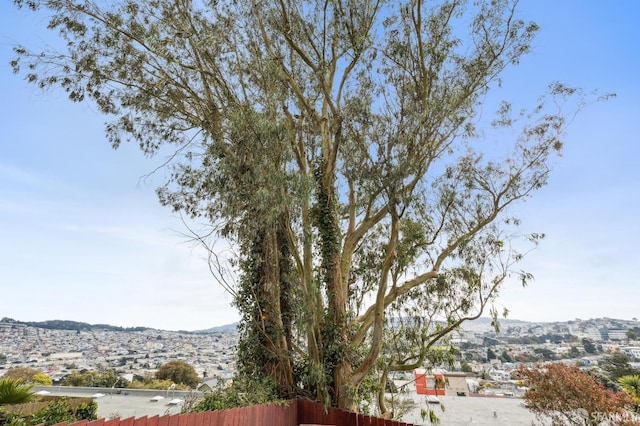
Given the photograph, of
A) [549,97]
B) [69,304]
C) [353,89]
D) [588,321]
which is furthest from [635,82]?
[69,304]

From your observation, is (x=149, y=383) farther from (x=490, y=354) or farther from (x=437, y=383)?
(x=490, y=354)

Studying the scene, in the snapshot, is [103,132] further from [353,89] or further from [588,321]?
[588,321]

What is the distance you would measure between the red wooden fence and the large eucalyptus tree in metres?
0.39

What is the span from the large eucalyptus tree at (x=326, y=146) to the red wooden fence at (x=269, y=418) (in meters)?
0.39

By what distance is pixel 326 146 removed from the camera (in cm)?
699

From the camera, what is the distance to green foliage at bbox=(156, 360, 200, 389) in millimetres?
14359

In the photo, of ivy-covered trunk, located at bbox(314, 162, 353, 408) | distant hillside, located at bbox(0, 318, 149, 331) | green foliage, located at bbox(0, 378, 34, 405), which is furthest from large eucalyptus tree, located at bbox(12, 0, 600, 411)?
distant hillside, located at bbox(0, 318, 149, 331)

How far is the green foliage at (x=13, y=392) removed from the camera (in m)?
5.42

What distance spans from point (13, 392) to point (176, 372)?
397 inches

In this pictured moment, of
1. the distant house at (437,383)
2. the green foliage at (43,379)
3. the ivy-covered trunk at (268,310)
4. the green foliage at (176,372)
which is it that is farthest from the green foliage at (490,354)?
the green foliage at (43,379)

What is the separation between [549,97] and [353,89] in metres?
3.83

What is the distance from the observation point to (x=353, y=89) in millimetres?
7285

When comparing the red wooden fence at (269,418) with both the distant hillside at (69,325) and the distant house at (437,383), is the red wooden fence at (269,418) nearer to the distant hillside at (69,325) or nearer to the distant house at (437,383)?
the distant house at (437,383)

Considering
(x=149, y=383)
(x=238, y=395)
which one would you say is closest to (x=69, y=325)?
(x=149, y=383)
